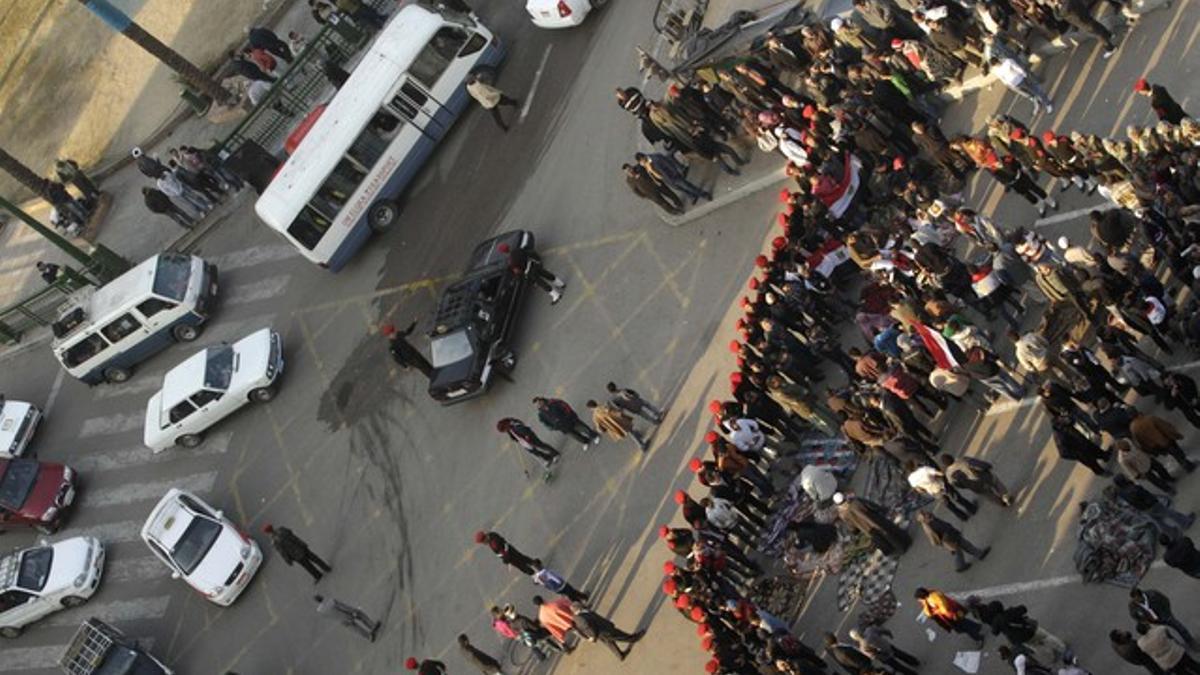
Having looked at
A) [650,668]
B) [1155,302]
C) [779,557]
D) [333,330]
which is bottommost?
[333,330]

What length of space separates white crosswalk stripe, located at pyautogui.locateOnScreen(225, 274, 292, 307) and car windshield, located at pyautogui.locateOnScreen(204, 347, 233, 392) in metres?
2.46

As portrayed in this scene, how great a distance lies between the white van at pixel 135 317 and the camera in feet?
112

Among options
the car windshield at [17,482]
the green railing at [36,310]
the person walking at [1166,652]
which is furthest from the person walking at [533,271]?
the person walking at [1166,652]

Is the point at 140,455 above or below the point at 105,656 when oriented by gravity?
below

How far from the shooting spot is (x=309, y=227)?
107 ft

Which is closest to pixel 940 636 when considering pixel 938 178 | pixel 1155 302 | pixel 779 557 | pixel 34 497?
pixel 779 557

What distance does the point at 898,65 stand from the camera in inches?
965

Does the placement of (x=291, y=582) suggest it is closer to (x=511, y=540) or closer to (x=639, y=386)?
(x=511, y=540)

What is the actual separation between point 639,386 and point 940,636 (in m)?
8.73

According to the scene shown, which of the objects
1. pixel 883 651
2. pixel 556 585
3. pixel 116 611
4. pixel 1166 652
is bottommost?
pixel 116 611

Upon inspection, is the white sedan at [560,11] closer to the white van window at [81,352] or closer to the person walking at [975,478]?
the white van window at [81,352]

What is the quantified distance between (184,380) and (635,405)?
11.7 meters

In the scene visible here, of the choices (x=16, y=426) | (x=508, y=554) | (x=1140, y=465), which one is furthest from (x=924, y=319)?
(x=16, y=426)

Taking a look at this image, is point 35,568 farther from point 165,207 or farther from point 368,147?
point 368,147
